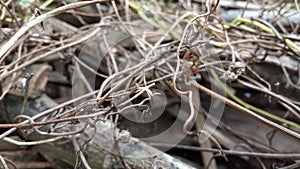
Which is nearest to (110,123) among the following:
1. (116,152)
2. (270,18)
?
(116,152)

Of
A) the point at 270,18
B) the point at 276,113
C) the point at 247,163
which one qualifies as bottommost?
the point at 247,163

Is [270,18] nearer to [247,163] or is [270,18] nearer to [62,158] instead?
[247,163]

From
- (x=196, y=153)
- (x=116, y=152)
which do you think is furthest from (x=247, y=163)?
(x=116, y=152)

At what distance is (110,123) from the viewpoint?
2.54ft

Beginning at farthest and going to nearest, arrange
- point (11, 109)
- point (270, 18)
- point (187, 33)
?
1. point (270, 18)
2. point (11, 109)
3. point (187, 33)

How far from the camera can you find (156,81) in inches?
29.7

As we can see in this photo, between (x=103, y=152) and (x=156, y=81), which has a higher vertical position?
(x=156, y=81)

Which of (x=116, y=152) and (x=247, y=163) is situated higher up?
(x=116, y=152)

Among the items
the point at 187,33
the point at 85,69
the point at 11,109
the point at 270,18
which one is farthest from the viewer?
the point at 270,18

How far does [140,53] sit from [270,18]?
1.41 ft

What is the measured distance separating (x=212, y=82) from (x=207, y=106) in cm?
7

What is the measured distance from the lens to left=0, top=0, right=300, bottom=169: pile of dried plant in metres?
0.76

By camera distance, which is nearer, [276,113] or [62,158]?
[62,158]

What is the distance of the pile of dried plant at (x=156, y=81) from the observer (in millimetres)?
759
